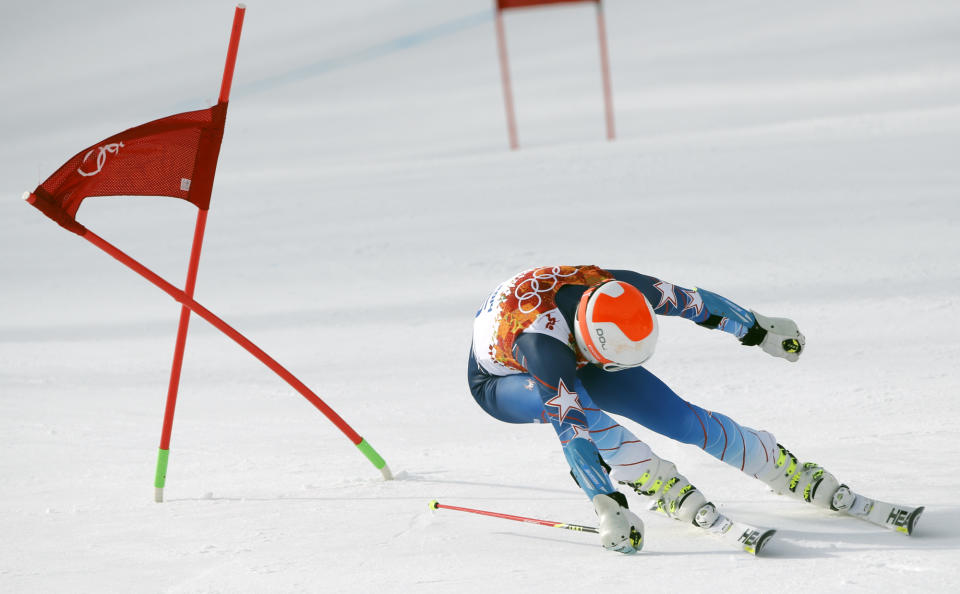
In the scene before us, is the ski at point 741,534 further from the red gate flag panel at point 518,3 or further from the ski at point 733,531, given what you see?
the red gate flag panel at point 518,3

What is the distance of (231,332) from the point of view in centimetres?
328

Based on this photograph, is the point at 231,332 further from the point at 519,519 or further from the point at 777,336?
the point at 777,336

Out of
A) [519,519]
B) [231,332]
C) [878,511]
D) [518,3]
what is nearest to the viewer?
[878,511]

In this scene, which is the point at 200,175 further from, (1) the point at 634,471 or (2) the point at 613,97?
(2) the point at 613,97

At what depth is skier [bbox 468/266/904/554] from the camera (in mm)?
2584

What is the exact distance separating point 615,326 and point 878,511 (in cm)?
81

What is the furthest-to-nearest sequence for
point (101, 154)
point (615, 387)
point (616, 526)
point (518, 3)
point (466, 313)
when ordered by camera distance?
point (518, 3), point (466, 313), point (101, 154), point (615, 387), point (616, 526)

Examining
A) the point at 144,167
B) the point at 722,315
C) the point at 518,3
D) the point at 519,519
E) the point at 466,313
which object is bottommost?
the point at 519,519

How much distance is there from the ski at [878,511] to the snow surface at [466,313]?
0.03 metres

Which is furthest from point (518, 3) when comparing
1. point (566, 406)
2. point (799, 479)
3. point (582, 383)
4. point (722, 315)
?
point (566, 406)

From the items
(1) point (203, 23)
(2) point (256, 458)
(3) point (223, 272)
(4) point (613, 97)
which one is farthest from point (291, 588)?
(1) point (203, 23)

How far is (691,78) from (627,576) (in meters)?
10.1

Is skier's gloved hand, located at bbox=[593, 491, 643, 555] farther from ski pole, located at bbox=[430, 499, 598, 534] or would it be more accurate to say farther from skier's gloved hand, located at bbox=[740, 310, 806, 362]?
skier's gloved hand, located at bbox=[740, 310, 806, 362]

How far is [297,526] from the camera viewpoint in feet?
10.1
